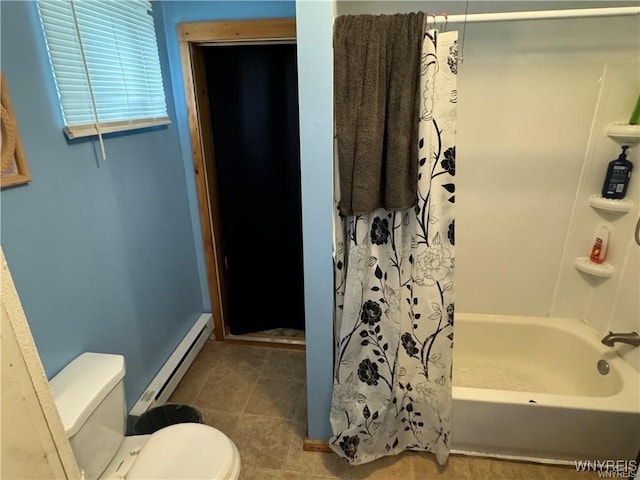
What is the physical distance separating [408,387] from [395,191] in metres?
0.89

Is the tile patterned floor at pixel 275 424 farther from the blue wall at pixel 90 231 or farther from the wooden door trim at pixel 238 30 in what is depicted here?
the wooden door trim at pixel 238 30

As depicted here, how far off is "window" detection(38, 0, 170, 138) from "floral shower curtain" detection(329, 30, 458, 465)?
1.05 meters

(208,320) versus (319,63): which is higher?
(319,63)

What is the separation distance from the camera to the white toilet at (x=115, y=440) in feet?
4.11

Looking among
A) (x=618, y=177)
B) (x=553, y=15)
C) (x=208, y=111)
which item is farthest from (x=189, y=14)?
(x=618, y=177)

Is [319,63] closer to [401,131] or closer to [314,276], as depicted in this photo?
[401,131]

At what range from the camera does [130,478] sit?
1.29m

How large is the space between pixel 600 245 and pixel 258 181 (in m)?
1.95

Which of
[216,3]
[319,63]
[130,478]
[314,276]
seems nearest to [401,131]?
[319,63]

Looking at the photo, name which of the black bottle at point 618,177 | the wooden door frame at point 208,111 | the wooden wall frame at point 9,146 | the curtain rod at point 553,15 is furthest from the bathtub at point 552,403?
the wooden wall frame at point 9,146

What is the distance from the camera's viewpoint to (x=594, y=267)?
195 centimetres

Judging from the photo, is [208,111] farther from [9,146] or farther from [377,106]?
[377,106]

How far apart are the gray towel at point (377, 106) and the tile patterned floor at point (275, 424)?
1.23 meters

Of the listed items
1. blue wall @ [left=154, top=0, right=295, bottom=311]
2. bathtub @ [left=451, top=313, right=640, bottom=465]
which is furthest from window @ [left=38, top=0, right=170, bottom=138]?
bathtub @ [left=451, top=313, right=640, bottom=465]
